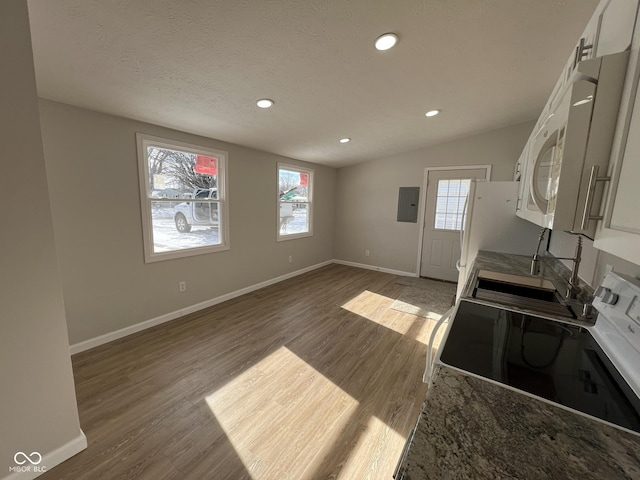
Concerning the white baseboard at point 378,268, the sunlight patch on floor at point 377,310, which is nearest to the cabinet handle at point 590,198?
the sunlight patch on floor at point 377,310

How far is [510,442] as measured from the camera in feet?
1.88

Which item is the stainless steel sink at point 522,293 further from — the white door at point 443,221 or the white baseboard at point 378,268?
the white baseboard at point 378,268

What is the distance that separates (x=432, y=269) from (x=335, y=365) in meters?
3.25

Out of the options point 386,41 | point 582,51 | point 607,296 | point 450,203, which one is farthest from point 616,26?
point 450,203

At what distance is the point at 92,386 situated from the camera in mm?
1980

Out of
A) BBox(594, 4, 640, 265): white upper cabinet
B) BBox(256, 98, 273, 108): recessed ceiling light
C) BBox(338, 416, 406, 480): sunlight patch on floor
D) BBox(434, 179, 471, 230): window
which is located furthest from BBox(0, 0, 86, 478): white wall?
BBox(434, 179, 471, 230): window

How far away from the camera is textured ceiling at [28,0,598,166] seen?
1.38 metres

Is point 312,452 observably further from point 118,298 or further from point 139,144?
point 139,144

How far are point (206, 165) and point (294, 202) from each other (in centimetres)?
185

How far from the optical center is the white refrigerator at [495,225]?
2.71 m

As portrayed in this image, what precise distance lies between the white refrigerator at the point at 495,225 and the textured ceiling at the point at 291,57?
1016 millimetres

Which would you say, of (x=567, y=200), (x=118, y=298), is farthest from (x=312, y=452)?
(x=118, y=298)

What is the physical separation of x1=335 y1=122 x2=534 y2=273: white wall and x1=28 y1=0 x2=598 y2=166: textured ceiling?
3.67 feet

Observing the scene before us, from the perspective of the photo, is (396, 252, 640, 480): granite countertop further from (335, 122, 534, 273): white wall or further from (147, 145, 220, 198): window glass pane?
(335, 122, 534, 273): white wall
